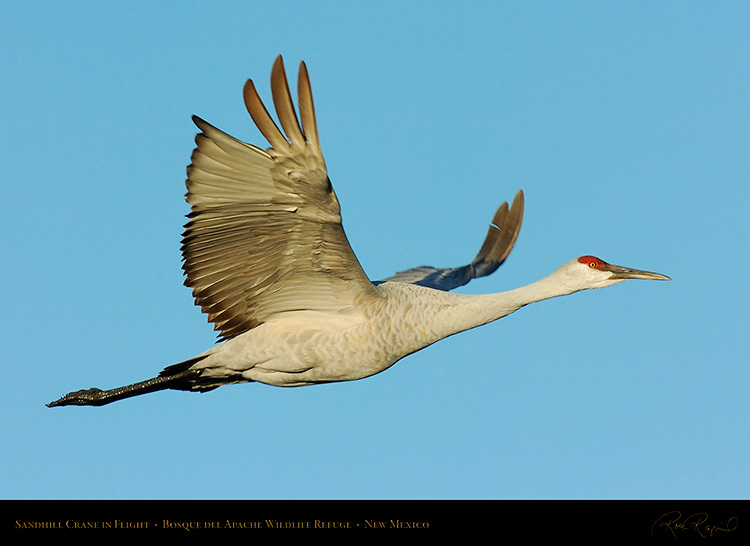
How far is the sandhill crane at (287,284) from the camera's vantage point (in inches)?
263

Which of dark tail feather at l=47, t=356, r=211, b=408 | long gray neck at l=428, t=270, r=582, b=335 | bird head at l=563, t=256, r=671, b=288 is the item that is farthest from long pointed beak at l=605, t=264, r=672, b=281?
dark tail feather at l=47, t=356, r=211, b=408

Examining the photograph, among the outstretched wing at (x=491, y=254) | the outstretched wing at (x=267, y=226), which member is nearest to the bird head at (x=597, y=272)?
the outstretched wing at (x=267, y=226)

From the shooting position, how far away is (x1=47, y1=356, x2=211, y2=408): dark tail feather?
8.17m

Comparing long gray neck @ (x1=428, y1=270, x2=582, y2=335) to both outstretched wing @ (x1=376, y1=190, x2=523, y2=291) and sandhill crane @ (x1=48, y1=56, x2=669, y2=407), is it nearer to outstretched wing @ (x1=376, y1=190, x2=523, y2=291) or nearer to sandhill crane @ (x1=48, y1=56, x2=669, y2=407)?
sandhill crane @ (x1=48, y1=56, x2=669, y2=407)
